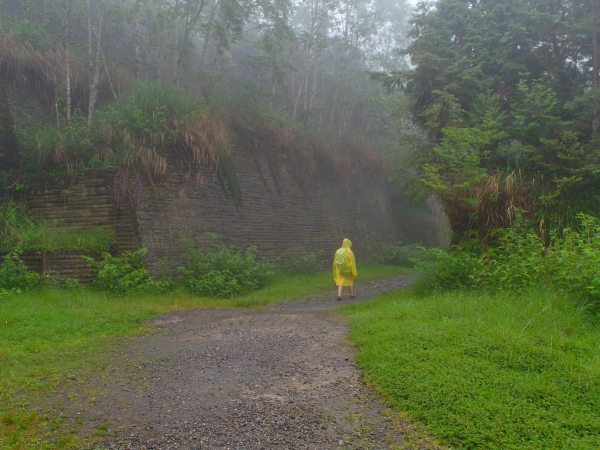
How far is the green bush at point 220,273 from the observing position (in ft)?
31.3

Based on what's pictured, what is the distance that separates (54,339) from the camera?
19.4ft

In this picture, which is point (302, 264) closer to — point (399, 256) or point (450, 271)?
point (399, 256)

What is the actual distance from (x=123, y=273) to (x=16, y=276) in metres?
1.70

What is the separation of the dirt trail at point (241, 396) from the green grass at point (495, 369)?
279mm

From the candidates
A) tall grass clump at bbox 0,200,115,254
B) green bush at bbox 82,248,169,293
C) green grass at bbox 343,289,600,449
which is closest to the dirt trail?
green grass at bbox 343,289,600,449

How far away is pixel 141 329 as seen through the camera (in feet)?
22.0

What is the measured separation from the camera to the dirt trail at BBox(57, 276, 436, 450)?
3.56 meters

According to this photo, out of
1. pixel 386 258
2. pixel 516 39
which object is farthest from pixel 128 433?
pixel 386 258

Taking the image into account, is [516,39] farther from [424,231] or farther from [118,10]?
[424,231]

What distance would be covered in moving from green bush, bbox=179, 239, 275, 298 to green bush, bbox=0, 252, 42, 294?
2570 millimetres

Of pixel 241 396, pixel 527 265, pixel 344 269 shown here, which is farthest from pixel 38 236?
pixel 527 265

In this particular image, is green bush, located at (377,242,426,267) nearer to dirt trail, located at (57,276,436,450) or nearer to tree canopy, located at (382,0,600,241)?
tree canopy, located at (382,0,600,241)

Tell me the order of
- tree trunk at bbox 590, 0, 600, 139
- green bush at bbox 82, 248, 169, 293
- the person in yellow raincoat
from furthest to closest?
the person in yellow raincoat
tree trunk at bbox 590, 0, 600, 139
green bush at bbox 82, 248, 169, 293

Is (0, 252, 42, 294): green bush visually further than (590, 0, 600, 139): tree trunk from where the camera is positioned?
No
